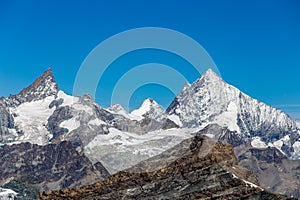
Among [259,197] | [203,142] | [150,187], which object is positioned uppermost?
[203,142]

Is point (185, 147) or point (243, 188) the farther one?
point (185, 147)

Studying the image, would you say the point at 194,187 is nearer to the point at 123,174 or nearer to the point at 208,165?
the point at 208,165

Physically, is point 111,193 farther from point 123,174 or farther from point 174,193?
point 174,193

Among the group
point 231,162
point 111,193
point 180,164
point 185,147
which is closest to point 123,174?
point 111,193

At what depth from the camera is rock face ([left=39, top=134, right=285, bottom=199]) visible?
53625mm

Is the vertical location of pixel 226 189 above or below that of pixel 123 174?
below

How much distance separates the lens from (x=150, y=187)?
56.8m

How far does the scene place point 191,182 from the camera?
55.2 meters

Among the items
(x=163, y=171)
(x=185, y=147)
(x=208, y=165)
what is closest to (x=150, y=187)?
(x=163, y=171)

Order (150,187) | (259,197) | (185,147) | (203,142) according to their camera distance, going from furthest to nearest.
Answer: (185,147) → (203,142) → (150,187) → (259,197)

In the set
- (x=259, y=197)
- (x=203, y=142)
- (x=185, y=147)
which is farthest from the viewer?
(x=185, y=147)

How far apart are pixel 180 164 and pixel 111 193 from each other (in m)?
7.41

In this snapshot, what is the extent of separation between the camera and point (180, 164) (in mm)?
57344

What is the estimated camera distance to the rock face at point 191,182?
53.6 metres
